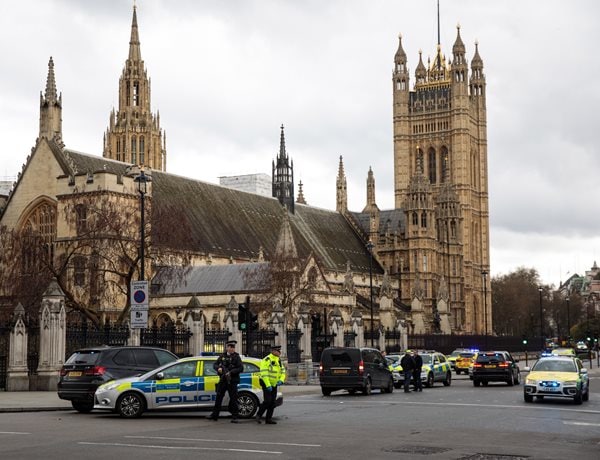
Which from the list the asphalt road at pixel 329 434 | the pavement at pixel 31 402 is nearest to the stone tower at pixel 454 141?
the pavement at pixel 31 402

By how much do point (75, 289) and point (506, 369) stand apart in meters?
25.8

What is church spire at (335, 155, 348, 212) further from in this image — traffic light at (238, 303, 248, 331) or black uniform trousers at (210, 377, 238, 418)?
black uniform trousers at (210, 377, 238, 418)

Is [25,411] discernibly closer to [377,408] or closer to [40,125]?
[377,408]

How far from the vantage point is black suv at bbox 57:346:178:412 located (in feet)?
75.2

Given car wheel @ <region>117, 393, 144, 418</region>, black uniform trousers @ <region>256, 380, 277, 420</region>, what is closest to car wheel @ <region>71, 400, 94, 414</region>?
car wheel @ <region>117, 393, 144, 418</region>

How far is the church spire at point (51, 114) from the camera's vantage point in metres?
64.4

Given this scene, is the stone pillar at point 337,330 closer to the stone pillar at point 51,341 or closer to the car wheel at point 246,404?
the stone pillar at point 51,341

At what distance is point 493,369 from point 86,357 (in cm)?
1919

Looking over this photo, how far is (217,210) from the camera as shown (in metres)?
76.2

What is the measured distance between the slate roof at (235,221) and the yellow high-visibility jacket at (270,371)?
39.2 m

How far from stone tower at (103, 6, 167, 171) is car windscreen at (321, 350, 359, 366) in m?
70.9

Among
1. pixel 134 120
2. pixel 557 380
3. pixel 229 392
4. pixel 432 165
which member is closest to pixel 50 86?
pixel 134 120

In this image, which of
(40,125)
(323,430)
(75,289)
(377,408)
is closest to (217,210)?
(40,125)

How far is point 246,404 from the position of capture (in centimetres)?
2120
